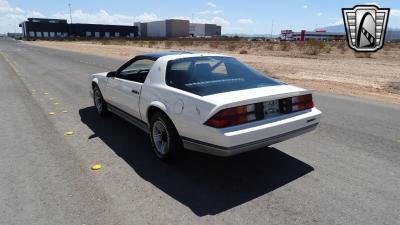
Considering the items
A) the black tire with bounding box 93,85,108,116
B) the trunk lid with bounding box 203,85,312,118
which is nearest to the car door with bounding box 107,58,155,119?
the black tire with bounding box 93,85,108,116

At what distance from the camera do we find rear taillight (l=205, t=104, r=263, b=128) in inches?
141

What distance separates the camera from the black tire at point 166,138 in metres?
4.15

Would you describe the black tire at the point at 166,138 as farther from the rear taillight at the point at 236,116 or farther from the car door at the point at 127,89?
the rear taillight at the point at 236,116

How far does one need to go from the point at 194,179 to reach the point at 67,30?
522 feet

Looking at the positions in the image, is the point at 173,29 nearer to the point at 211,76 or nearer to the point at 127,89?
the point at 127,89

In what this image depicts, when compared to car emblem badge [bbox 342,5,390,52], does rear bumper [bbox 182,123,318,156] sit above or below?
below

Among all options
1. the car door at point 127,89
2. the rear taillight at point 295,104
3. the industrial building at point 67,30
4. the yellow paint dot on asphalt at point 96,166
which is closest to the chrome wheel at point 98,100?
the car door at point 127,89

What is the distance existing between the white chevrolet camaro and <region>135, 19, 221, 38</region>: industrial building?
15199cm

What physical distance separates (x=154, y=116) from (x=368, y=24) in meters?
26.7

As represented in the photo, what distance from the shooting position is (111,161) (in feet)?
15.1

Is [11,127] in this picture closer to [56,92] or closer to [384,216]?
[56,92]

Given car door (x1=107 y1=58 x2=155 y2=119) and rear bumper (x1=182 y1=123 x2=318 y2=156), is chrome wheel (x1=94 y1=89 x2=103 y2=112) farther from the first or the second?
rear bumper (x1=182 y1=123 x2=318 y2=156)

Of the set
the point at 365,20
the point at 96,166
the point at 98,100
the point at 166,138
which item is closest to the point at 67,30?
the point at 365,20

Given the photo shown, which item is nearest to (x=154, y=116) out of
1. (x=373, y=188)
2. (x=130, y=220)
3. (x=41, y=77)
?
(x=130, y=220)
